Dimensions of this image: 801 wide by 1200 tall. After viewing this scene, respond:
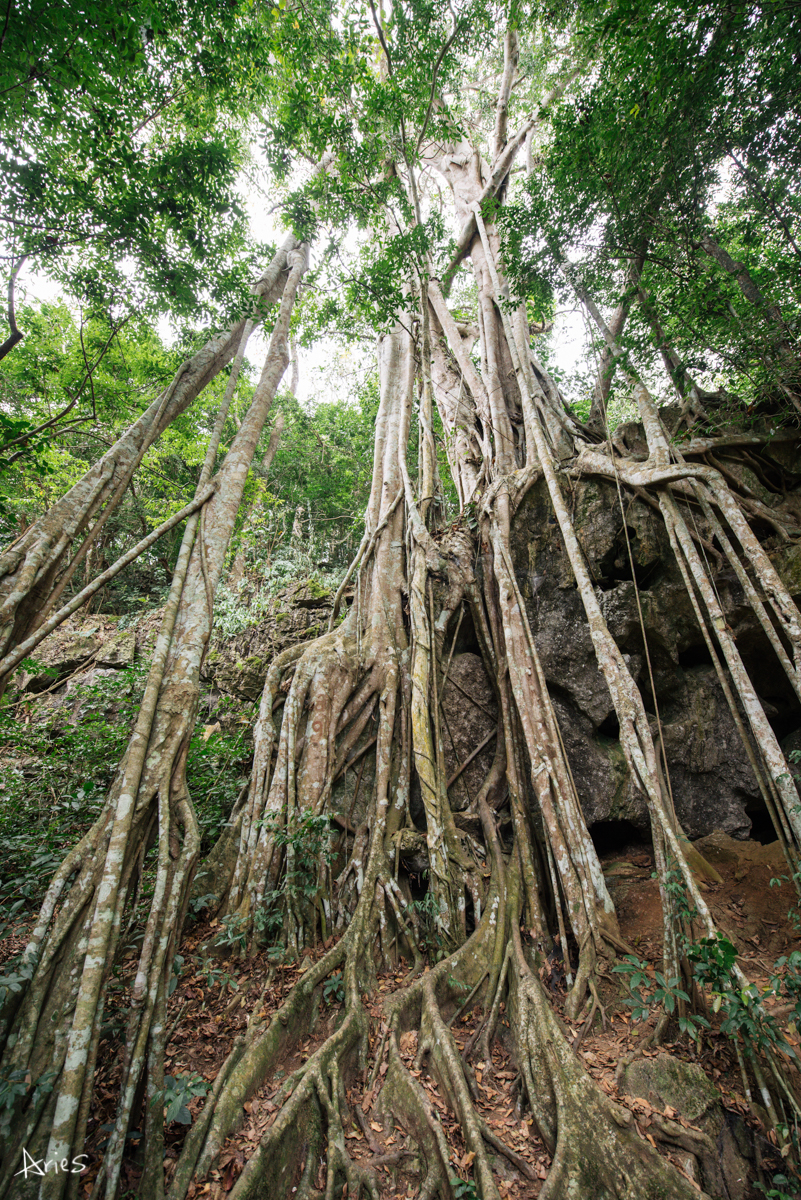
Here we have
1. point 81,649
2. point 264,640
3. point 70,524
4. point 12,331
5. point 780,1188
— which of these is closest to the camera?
point 780,1188

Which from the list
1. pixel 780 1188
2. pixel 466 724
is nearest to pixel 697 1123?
pixel 780 1188

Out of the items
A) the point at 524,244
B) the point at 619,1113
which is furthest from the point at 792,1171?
the point at 524,244

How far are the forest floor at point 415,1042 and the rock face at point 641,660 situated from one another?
83 centimetres

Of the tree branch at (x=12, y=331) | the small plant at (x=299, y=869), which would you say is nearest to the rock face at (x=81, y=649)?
the small plant at (x=299, y=869)

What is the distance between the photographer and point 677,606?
195 inches

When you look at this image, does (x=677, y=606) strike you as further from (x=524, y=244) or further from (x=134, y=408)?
(x=134, y=408)

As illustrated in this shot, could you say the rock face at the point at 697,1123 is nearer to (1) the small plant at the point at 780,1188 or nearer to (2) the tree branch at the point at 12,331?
(1) the small plant at the point at 780,1188

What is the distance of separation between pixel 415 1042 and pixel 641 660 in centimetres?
387

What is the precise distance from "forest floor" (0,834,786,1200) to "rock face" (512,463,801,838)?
2.72ft

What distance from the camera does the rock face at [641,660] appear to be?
4.57 m

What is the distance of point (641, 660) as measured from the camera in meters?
5.02

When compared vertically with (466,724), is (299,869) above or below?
below

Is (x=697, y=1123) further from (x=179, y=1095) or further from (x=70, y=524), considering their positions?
(x=70, y=524)

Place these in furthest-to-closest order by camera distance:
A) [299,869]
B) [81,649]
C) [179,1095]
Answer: [81,649]
[299,869]
[179,1095]
